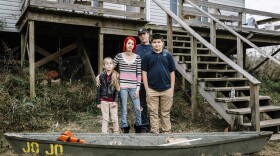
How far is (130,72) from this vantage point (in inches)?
218

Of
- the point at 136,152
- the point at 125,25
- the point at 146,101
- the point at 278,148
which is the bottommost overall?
the point at 278,148

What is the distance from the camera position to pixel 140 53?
6023 millimetres

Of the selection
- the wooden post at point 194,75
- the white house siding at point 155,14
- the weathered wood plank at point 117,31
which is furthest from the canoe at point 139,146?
the white house siding at point 155,14

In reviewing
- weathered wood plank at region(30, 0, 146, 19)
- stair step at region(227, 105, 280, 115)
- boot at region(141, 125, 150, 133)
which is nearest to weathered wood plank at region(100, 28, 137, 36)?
weathered wood plank at region(30, 0, 146, 19)

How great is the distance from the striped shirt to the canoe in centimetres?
93

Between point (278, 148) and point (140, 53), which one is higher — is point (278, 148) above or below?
below

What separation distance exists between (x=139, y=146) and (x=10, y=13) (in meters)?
A: 8.95

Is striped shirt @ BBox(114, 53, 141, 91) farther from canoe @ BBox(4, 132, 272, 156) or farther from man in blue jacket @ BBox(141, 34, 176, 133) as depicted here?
canoe @ BBox(4, 132, 272, 156)

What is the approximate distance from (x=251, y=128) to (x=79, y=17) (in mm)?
5427

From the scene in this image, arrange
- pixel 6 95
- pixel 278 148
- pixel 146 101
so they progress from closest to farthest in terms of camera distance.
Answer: pixel 278 148
pixel 146 101
pixel 6 95

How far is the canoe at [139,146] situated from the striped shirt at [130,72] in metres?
0.93

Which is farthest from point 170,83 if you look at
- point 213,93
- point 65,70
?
point 65,70

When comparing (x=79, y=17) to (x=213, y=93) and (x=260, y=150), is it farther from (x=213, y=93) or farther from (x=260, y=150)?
(x=260, y=150)

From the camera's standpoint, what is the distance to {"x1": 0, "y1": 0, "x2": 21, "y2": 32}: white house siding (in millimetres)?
11055
